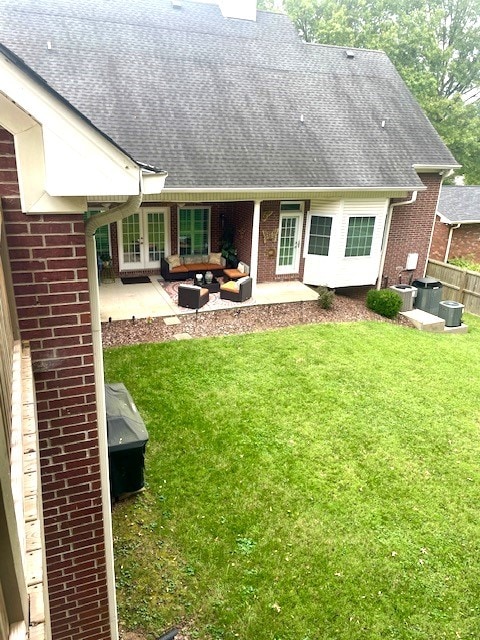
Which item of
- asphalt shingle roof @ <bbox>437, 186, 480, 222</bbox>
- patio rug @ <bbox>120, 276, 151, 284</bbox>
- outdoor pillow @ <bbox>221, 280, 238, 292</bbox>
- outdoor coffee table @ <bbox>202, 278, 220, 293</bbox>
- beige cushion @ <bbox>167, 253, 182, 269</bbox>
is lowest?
patio rug @ <bbox>120, 276, 151, 284</bbox>

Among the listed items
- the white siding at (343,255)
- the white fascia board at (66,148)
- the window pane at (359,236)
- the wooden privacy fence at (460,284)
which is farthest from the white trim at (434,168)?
the white fascia board at (66,148)

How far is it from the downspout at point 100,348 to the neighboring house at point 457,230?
19708 mm

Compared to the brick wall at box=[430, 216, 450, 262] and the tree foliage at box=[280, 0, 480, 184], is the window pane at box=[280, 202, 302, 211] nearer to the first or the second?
the brick wall at box=[430, 216, 450, 262]

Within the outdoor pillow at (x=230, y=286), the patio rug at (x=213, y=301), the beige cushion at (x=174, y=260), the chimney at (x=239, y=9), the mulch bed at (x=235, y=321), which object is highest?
the chimney at (x=239, y=9)

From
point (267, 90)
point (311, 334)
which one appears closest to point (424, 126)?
point (267, 90)

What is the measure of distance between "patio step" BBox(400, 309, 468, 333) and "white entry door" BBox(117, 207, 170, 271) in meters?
7.59

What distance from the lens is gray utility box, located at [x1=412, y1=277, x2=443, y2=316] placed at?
1470 cm

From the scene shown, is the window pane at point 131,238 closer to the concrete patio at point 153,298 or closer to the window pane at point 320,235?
the concrete patio at point 153,298

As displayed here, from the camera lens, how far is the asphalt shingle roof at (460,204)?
67.0ft

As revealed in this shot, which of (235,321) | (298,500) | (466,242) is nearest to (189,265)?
(235,321)

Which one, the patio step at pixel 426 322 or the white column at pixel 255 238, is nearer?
the white column at pixel 255 238

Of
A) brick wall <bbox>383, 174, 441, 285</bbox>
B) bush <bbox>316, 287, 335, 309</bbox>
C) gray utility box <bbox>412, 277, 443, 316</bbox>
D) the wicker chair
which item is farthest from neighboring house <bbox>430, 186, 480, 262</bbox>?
the wicker chair

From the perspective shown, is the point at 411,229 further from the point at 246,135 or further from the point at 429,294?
the point at 246,135

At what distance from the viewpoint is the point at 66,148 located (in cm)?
269
